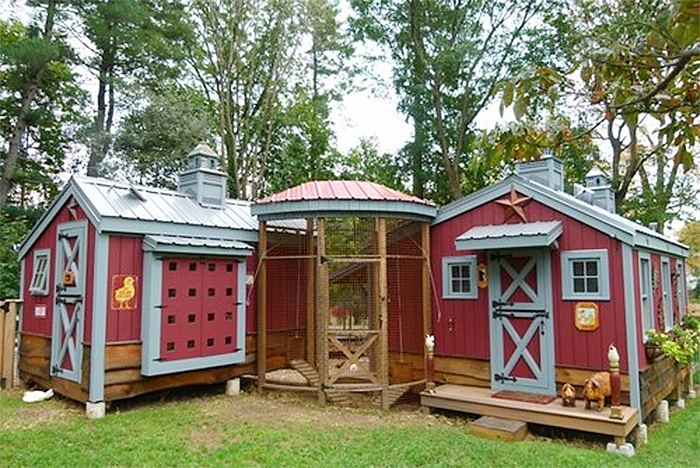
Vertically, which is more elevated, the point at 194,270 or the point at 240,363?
the point at 194,270

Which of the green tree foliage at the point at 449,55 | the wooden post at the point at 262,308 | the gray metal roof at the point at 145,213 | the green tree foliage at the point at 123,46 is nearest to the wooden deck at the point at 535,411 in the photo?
the wooden post at the point at 262,308

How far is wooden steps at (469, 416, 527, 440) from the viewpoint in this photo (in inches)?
228

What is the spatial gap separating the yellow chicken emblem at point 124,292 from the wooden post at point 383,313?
11.5ft

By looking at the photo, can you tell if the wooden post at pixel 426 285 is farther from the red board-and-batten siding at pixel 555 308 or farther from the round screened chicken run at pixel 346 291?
the red board-and-batten siding at pixel 555 308

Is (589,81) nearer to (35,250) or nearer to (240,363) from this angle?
(240,363)

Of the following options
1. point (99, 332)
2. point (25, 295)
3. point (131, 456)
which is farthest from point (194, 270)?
point (25, 295)

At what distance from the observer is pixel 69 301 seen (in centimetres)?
698

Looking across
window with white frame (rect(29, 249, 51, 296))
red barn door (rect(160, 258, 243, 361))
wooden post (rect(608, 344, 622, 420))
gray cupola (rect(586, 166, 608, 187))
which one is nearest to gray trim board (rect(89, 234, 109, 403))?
red barn door (rect(160, 258, 243, 361))

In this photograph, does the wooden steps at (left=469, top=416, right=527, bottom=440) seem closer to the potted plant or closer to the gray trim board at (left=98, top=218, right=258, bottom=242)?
the potted plant

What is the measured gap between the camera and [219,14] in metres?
16.6

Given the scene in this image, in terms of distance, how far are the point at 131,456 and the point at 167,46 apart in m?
15.0

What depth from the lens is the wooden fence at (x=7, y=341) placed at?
7.95m

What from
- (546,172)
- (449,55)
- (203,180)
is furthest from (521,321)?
(449,55)

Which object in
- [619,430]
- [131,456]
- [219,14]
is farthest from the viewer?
[219,14]
